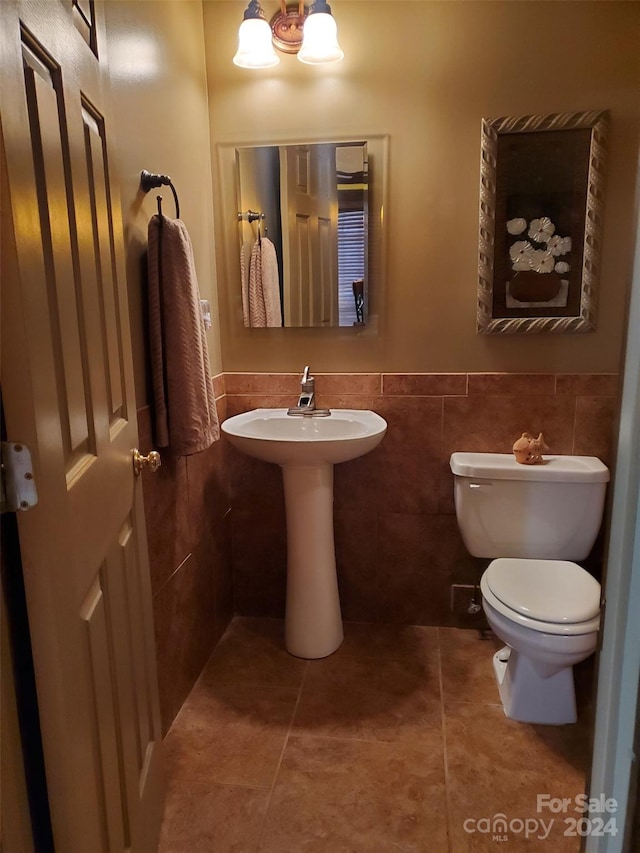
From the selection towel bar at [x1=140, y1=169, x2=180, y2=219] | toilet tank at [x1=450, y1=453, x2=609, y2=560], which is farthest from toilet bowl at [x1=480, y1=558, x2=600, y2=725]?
towel bar at [x1=140, y1=169, x2=180, y2=219]

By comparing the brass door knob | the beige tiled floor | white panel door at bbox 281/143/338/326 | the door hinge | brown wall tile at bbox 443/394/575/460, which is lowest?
the beige tiled floor

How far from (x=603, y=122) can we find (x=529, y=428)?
1074mm

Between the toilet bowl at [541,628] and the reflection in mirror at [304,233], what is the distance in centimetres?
108

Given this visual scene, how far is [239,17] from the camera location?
204 centimetres

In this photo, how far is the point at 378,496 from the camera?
230 centimetres

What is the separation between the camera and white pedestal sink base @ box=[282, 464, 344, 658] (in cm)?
204

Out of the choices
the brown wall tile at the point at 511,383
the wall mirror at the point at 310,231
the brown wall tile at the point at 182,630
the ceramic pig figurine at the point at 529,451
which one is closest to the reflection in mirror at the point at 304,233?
the wall mirror at the point at 310,231

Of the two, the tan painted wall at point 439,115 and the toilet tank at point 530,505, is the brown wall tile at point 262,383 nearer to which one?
the tan painted wall at point 439,115

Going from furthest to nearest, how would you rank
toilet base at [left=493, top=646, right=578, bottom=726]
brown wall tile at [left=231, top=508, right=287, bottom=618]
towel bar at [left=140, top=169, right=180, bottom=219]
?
1. brown wall tile at [left=231, top=508, right=287, bottom=618]
2. toilet base at [left=493, top=646, right=578, bottom=726]
3. towel bar at [left=140, top=169, right=180, bottom=219]

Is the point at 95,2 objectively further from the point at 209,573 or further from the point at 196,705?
the point at 196,705

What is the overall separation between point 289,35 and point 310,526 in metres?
1.74

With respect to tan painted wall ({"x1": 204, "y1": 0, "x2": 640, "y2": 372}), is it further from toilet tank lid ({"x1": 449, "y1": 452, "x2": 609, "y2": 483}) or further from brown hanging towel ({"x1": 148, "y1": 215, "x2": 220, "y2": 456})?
brown hanging towel ({"x1": 148, "y1": 215, "x2": 220, "y2": 456})

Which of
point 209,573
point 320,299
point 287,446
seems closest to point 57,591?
point 287,446

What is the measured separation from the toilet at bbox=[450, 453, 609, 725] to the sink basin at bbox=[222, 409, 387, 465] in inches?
15.1
